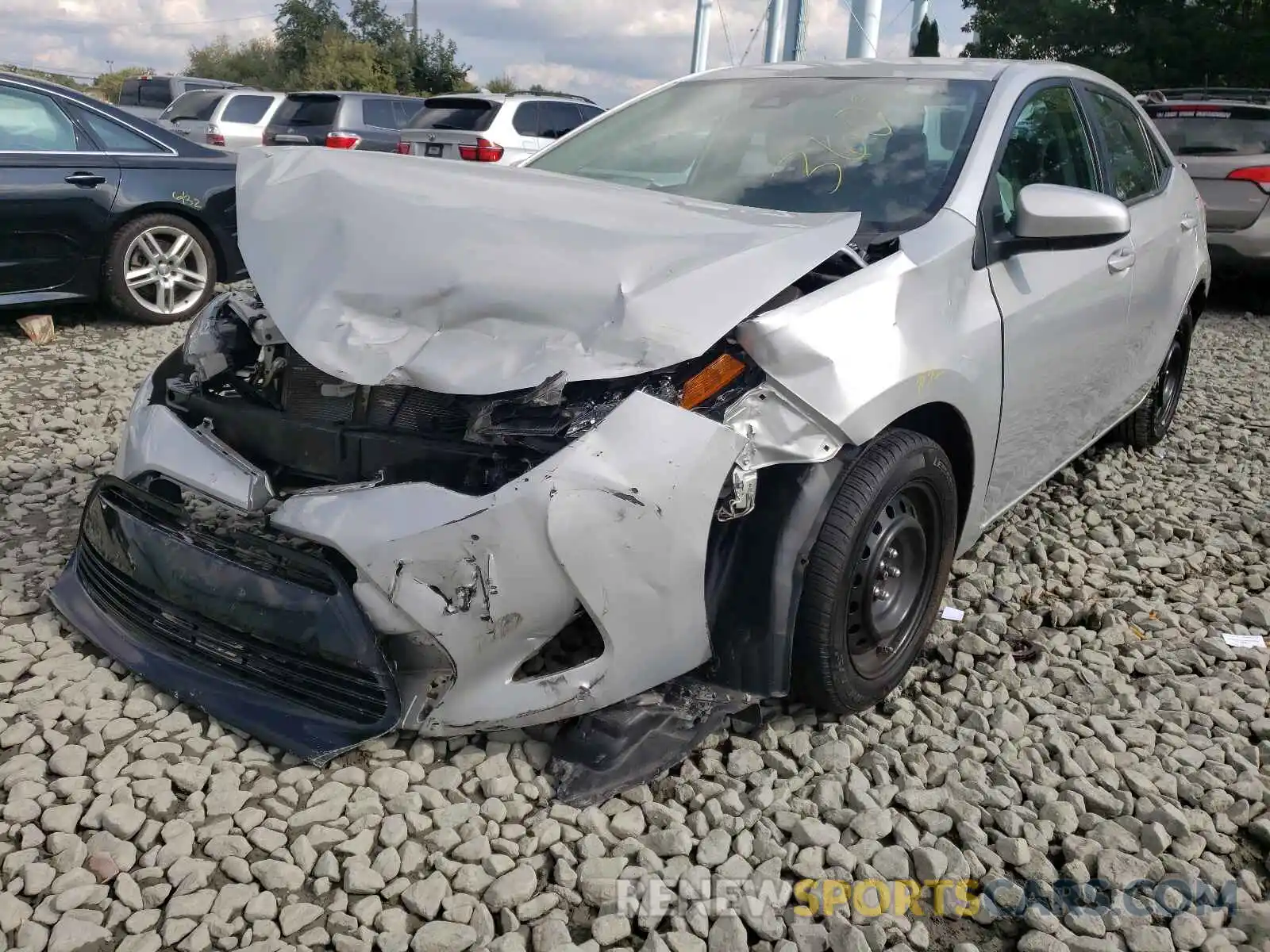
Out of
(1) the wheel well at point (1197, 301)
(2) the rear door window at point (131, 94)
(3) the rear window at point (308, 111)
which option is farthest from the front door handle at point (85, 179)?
(2) the rear door window at point (131, 94)

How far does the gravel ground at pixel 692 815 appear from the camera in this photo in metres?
1.94

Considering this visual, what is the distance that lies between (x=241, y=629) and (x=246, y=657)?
0.07m

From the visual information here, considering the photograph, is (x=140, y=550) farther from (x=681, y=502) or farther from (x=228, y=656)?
(x=681, y=502)

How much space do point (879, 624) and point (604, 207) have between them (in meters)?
1.28

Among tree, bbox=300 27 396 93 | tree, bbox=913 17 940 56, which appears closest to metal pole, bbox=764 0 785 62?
tree, bbox=913 17 940 56

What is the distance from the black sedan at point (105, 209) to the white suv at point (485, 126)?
430 cm

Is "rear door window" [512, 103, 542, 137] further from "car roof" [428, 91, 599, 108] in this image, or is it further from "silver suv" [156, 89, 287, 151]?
"silver suv" [156, 89, 287, 151]

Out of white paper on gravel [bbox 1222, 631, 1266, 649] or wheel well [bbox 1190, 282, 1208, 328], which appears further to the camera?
wheel well [bbox 1190, 282, 1208, 328]

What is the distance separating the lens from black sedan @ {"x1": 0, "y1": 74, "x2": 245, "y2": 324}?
5.82 m

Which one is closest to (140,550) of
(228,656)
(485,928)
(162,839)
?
(228,656)

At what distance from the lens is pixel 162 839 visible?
211cm

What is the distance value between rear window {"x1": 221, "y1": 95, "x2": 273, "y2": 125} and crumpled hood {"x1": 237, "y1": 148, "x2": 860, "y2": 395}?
12.3 m

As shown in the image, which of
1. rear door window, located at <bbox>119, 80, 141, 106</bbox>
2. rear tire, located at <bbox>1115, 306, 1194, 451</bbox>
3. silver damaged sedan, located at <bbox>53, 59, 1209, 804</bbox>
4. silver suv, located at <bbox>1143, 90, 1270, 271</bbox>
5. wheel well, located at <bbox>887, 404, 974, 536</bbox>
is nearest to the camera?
silver damaged sedan, located at <bbox>53, 59, 1209, 804</bbox>

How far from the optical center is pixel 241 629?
2316 millimetres
